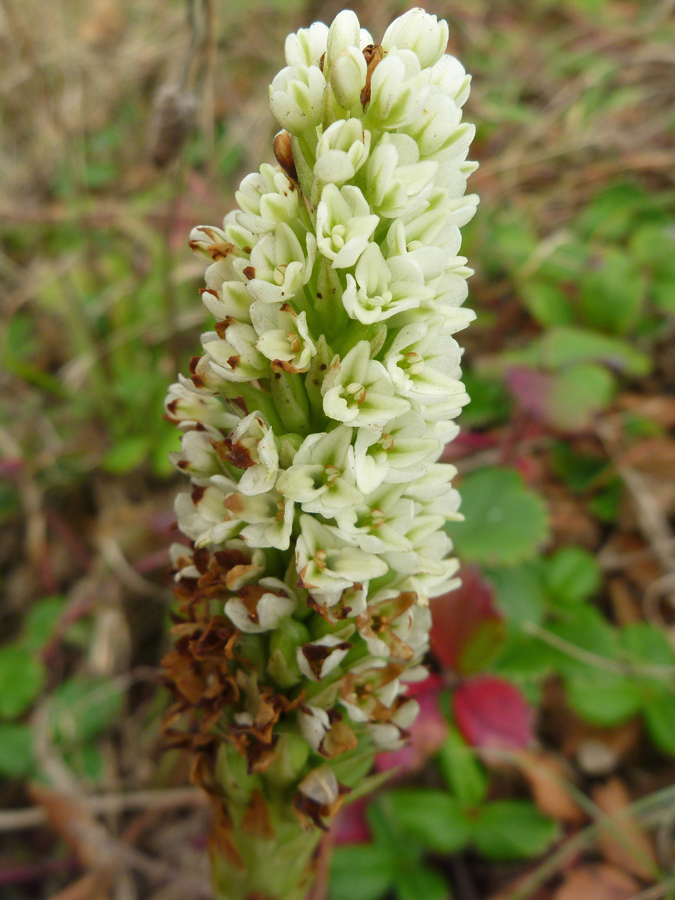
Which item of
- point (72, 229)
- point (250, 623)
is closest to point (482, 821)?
point (250, 623)

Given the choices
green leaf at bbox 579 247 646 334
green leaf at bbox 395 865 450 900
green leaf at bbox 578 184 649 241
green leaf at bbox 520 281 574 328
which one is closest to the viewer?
green leaf at bbox 395 865 450 900

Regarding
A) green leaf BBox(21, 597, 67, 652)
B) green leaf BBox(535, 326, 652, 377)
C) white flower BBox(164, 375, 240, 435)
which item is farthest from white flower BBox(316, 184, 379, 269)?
green leaf BBox(21, 597, 67, 652)

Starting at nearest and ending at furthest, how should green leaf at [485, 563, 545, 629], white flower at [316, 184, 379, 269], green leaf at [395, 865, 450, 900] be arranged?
white flower at [316, 184, 379, 269] → green leaf at [395, 865, 450, 900] → green leaf at [485, 563, 545, 629]

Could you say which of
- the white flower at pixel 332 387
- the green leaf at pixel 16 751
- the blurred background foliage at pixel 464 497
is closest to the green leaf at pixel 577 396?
the blurred background foliage at pixel 464 497

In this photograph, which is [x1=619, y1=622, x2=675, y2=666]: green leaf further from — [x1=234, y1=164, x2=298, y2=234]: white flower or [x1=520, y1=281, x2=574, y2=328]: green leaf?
[x1=234, y1=164, x2=298, y2=234]: white flower

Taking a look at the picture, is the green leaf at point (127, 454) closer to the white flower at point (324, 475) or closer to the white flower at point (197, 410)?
the white flower at point (197, 410)

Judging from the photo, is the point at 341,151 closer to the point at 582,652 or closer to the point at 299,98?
the point at 299,98

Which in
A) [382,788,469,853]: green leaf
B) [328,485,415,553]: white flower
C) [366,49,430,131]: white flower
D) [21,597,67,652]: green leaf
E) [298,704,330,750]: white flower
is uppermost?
[366,49,430,131]: white flower

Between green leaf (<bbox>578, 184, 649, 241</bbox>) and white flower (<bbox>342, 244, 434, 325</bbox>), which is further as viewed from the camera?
green leaf (<bbox>578, 184, 649, 241</bbox>)
